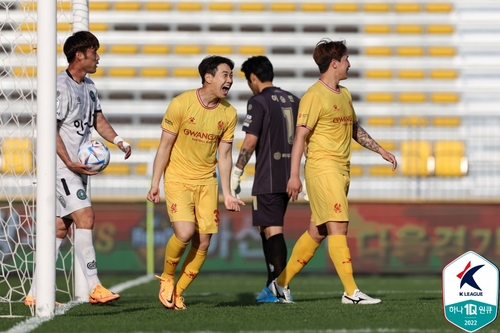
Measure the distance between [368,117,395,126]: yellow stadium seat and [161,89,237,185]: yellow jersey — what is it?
39.8 feet

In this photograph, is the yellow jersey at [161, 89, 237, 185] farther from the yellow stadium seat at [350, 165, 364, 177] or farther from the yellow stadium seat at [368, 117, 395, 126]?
the yellow stadium seat at [368, 117, 395, 126]

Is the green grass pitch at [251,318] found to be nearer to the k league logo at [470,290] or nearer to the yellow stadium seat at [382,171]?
the k league logo at [470,290]

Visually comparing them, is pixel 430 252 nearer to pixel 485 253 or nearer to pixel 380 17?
pixel 485 253

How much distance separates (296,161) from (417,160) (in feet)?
24.0

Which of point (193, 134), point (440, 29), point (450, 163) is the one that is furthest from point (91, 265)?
point (440, 29)

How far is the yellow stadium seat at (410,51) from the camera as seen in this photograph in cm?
1888

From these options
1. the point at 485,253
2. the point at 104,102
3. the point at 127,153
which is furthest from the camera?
the point at 104,102

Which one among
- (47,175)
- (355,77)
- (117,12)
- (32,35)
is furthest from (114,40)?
(47,175)

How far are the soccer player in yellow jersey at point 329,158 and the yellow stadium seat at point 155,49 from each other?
42.3 ft

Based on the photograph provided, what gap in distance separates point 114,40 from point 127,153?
44.2ft

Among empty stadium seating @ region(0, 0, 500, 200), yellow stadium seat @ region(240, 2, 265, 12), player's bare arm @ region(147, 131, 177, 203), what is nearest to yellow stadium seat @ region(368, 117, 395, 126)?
empty stadium seating @ region(0, 0, 500, 200)

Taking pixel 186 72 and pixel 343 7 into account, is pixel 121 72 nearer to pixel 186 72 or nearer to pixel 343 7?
pixel 186 72

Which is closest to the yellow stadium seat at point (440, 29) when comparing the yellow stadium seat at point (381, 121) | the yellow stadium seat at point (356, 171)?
the yellow stadium seat at point (381, 121)

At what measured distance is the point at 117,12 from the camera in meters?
19.0
